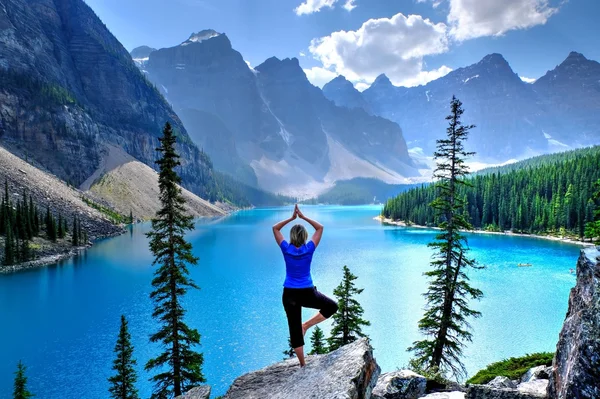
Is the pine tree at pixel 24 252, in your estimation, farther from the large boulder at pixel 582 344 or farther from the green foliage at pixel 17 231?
the large boulder at pixel 582 344

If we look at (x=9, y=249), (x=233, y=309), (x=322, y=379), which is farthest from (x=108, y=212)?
(x=322, y=379)

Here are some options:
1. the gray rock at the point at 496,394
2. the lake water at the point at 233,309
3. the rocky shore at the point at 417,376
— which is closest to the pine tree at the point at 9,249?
the lake water at the point at 233,309

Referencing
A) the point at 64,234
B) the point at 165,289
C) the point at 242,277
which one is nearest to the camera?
the point at 165,289

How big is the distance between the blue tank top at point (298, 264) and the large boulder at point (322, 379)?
6.46 ft

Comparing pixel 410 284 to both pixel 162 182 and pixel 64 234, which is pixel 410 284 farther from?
pixel 64 234

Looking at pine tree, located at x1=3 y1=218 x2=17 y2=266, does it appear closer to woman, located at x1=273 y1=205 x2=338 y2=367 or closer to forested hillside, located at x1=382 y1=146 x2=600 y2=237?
woman, located at x1=273 y1=205 x2=338 y2=367

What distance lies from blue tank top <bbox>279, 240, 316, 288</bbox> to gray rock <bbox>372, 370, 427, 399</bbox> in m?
4.62

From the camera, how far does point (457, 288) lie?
21.6 meters

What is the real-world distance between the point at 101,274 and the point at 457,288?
65542 mm

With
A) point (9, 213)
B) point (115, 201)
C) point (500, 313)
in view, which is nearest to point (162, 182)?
point (500, 313)

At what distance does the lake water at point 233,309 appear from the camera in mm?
31703

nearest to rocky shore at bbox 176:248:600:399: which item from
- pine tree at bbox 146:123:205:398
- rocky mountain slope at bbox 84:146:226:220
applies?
pine tree at bbox 146:123:205:398

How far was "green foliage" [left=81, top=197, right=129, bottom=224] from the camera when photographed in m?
135

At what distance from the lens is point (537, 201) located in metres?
122
